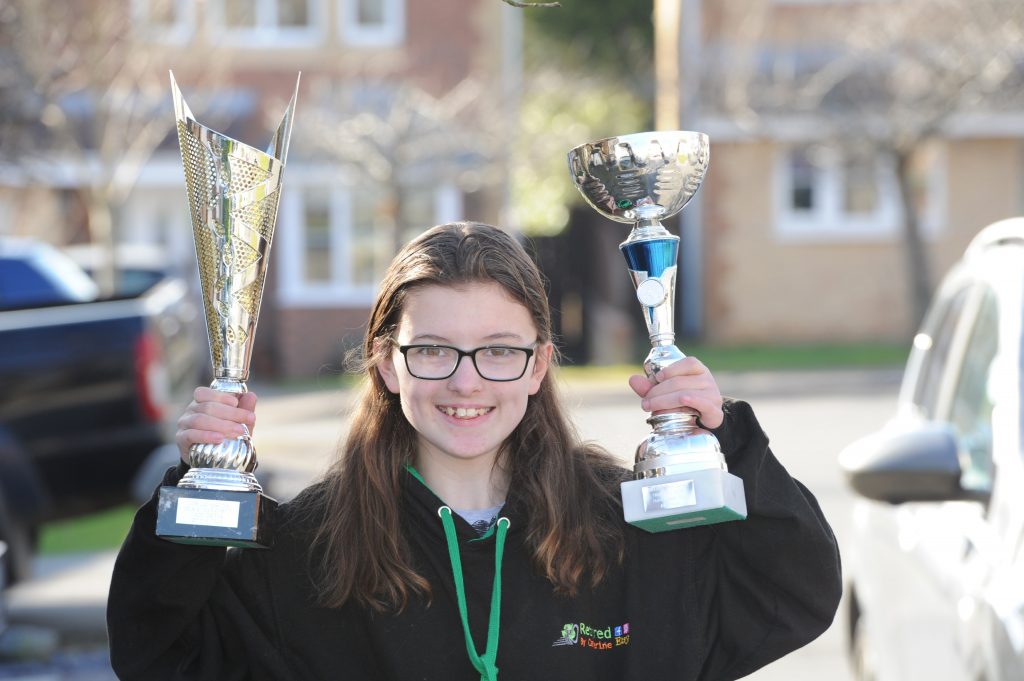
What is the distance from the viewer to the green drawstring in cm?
240

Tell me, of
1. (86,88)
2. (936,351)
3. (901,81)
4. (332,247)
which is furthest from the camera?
(332,247)

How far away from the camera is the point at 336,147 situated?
17047 mm

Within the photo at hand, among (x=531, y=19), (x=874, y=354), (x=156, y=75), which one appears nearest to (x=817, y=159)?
(x=874, y=354)

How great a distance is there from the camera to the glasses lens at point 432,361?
2.49 metres

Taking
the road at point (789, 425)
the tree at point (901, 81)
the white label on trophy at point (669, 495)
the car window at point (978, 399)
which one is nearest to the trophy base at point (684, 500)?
the white label on trophy at point (669, 495)

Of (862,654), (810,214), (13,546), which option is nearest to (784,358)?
(810,214)

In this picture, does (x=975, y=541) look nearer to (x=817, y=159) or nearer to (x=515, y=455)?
(x=515, y=455)

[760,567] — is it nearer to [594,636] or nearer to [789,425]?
[594,636]

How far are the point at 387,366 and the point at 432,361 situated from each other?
0.16 m

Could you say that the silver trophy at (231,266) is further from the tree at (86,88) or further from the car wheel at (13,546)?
the tree at (86,88)

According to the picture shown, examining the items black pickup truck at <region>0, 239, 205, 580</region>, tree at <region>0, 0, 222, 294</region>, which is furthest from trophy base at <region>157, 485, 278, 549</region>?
tree at <region>0, 0, 222, 294</region>

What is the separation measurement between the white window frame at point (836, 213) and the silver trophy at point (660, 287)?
755 inches

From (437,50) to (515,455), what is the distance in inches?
718

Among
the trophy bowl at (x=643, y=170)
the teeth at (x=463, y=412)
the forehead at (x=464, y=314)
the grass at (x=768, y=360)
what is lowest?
the grass at (x=768, y=360)
